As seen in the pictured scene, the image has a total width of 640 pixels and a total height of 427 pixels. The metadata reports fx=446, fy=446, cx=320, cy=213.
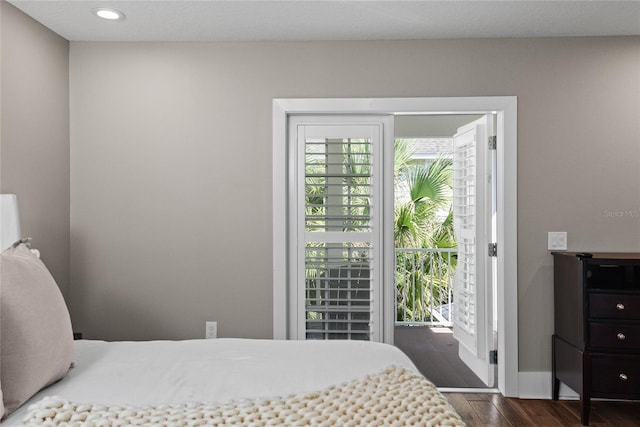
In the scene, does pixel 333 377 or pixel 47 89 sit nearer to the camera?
pixel 333 377

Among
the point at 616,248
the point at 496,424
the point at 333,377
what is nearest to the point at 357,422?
the point at 333,377

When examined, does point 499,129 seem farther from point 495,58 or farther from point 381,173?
point 381,173

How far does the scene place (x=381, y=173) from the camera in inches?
127

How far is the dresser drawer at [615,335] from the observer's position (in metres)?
2.70

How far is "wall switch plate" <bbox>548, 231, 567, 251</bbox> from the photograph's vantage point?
308 cm

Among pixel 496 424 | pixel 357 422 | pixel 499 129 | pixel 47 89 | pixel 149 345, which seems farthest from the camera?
pixel 499 129

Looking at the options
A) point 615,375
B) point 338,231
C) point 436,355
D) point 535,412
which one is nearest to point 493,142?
point 338,231

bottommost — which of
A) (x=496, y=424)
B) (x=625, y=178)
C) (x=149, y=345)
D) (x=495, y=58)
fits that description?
(x=496, y=424)

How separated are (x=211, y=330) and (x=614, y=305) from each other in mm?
2614

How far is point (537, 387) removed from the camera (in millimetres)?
3102

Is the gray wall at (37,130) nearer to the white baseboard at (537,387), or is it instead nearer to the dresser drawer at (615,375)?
the white baseboard at (537,387)

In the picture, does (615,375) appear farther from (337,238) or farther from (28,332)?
(28,332)

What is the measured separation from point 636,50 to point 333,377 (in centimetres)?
309

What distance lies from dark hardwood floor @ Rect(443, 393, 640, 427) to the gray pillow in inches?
91.2
